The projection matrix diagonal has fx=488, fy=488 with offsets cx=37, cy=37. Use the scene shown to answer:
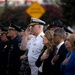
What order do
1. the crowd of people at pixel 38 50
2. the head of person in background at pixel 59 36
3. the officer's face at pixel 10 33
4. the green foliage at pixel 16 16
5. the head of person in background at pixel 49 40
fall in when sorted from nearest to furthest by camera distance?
the crowd of people at pixel 38 50
the head of person in background at pixel 59 36
the head of person in background at pixel 49 40
the officer's face at pixel 10 33
the green foliage at pixel 16 16

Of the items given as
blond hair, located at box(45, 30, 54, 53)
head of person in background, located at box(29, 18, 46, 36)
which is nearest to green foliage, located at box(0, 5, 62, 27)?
head of person in background, located at box(29, 18, 46, 36)

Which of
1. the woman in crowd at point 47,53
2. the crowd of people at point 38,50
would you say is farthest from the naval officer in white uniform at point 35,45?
the woman in crowd at point 47,53

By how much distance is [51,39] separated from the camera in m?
9.36

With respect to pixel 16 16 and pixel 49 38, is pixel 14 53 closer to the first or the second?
pixel 49 38

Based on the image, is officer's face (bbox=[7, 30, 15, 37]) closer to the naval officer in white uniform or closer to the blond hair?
the naval officer in white uniform

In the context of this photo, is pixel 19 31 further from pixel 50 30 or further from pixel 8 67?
pixel 50 30

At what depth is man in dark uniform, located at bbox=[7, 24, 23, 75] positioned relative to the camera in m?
12.0

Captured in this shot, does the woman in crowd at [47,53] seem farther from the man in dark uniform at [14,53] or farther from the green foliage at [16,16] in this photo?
the green foliage at [16,16]

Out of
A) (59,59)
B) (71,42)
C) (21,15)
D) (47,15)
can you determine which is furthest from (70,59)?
(21,15)

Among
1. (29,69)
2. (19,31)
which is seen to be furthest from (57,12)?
(29,69)

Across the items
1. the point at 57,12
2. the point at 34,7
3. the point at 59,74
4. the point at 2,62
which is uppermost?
the point at 59,74

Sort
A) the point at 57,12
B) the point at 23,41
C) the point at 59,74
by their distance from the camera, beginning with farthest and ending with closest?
the point at 57,12 → the point at 23,41 → the point at 59,74

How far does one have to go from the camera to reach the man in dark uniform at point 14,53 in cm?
1201

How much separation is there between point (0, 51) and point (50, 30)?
11.1ft
